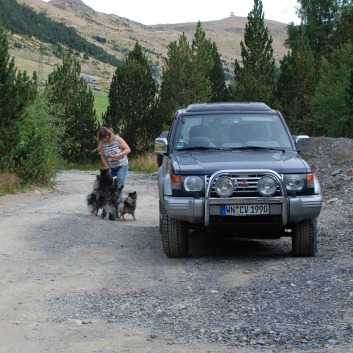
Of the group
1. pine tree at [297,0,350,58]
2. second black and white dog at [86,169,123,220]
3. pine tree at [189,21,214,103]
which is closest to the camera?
second black and white dog at [86,169,123,220]

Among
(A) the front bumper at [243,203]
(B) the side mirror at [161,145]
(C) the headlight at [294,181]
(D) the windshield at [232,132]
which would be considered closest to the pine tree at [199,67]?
(D) the windshield at [232,132]

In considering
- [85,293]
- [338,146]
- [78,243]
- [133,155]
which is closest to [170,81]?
[133,155]

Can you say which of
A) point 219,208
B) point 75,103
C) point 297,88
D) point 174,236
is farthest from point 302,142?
point 297,88

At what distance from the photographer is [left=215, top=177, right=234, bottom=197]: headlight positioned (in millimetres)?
8547

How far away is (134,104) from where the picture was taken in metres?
51.9

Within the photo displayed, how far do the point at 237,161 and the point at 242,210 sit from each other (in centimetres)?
69

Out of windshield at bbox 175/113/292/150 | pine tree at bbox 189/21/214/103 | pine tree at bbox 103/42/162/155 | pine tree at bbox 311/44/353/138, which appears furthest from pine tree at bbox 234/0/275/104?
windshield at bbox 175/113/292/150

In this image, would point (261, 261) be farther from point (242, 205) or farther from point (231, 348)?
point (231, 348)

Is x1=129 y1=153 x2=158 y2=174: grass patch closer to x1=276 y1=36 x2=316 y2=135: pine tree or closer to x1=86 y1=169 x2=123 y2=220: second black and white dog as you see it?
x1=276 y1=36 x2=316 y2=135: pine tree

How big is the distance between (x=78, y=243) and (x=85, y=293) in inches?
144

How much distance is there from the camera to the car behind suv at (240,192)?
856cm

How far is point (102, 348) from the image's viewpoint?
5418 mm

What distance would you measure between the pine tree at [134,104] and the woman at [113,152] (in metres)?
37.9

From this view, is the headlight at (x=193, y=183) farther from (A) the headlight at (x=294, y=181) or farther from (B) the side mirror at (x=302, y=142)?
(B) the side mirror at (x=302, y=142)
